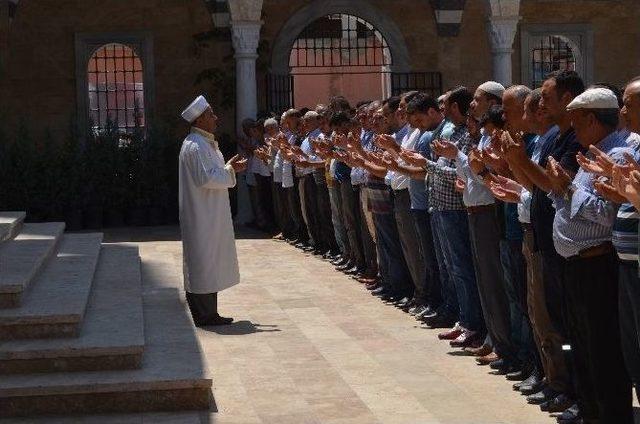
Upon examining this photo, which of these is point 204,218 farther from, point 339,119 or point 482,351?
point 339,119

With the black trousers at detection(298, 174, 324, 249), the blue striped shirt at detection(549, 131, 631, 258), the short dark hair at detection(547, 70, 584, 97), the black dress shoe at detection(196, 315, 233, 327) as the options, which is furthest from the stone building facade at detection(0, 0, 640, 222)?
the blue striped shirt at detection(549, 131, 631, 258)

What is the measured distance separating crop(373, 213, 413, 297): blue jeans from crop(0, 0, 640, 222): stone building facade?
9.79 metres

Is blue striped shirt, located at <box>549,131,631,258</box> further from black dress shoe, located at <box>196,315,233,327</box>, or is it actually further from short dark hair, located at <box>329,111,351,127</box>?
short dark hair, located at <box>329,111,351,127</box>

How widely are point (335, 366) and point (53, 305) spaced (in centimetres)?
192

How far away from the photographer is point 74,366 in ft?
26.7

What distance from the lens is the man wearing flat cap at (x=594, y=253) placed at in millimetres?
6488

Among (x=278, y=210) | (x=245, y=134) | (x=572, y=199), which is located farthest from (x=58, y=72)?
(x=572, y=199)

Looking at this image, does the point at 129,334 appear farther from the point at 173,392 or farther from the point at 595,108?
the point at 595,108

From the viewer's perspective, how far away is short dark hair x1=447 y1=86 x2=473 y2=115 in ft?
31.3

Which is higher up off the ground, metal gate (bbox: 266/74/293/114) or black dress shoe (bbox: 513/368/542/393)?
metal gate (bbox: 266/74/293/114)

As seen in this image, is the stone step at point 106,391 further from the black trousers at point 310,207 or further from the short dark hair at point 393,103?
the black trousers at point 310,207

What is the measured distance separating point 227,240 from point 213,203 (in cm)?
33

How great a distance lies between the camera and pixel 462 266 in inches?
374

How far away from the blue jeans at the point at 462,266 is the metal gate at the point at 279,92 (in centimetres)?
1381
